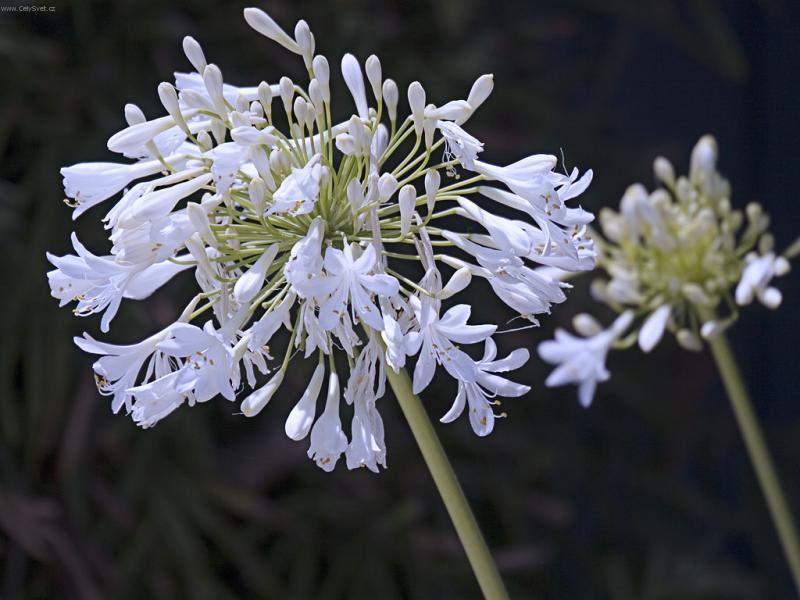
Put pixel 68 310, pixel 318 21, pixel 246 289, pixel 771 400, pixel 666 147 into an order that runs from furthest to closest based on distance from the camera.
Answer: pixel 771 400
pixel 666 147
pixel 318 21
pixel 68 310
pixel 246 289

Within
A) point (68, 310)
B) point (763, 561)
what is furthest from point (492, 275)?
point (763, 561)

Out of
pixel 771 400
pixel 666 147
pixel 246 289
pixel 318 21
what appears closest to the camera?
pixel 246 289

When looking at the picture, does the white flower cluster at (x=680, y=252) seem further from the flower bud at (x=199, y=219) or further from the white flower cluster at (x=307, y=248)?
the flower bud at (x=199, y=219)

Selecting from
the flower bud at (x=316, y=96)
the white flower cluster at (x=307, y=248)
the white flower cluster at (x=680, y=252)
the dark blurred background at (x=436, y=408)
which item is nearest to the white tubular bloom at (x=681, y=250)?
the white flower cluster at (x=680, y=252)

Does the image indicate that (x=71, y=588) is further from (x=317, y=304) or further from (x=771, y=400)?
(x=771, y=400)

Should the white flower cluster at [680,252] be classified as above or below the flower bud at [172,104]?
below

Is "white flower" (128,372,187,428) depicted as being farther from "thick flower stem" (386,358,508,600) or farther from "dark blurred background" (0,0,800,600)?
"dark blurred background" (0,0,800,600)

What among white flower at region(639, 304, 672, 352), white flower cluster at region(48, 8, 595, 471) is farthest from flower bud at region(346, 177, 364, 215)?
white flower at region(639, 304, 672, 352)
